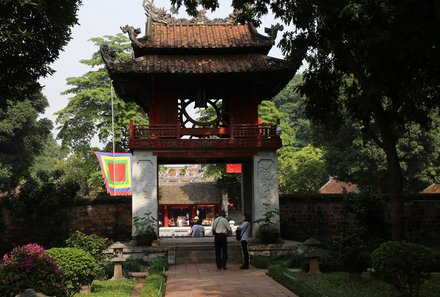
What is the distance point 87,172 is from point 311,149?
57.4 ft

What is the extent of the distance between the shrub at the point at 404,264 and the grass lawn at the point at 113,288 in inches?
199

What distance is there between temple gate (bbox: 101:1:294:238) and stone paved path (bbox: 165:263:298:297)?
12.4 feet

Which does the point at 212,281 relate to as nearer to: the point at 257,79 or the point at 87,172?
the point at 257,79

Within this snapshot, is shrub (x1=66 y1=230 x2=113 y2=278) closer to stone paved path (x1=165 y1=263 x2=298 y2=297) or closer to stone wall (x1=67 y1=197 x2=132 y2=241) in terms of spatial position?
stone paved path (x1=165 y1=263 x2=298 y2=297)

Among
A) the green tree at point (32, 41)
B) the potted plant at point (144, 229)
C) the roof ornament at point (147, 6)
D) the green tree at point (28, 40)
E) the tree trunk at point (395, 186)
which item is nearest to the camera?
the tree trunk at point (395, 186)

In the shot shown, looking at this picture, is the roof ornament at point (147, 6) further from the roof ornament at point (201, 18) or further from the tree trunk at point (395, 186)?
the tree trunk at point (395, 186)

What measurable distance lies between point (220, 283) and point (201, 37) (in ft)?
36.2

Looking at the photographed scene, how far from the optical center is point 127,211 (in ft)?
72.3

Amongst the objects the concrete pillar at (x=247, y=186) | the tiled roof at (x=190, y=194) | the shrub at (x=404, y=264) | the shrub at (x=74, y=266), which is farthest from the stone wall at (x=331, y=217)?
the tiled roof at (x=190, y=194)

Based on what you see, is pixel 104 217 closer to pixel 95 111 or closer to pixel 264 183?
pixel 264 183

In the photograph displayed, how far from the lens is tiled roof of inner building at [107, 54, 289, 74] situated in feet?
59.1

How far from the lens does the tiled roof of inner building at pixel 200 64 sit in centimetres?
1800

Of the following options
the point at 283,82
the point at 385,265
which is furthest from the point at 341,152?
the point at 385,265

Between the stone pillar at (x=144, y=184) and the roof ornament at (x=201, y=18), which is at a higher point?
the roof ornament at (x=201, y=18)
